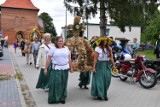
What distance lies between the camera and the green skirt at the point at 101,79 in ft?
30.1

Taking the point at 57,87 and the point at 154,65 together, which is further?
the point at 154,65

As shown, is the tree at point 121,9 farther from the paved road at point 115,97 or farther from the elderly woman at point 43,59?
the elderly woman at point 43,59

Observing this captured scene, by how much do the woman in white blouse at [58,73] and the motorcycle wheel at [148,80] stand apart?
3.58 metres

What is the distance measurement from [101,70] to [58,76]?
49.0 inches

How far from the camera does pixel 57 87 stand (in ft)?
28.6

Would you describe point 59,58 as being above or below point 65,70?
above

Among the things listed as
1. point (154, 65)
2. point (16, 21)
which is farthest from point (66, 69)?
point (16, 21)

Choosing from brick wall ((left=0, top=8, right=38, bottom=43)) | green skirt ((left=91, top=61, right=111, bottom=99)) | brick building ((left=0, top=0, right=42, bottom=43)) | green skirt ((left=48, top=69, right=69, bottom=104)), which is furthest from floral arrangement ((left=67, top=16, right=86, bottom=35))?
brick wall ((left=0, top=8, right=38, bottom=43))

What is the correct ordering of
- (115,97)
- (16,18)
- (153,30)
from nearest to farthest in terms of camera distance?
(115,97) → (153,30) → (16,18)

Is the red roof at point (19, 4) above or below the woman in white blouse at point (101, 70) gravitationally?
above

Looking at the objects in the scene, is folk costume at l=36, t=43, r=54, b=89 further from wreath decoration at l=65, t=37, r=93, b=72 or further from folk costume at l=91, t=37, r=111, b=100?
folk costume at l=91, t=37, r=111, b=100

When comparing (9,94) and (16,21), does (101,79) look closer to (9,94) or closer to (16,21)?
(9,94)

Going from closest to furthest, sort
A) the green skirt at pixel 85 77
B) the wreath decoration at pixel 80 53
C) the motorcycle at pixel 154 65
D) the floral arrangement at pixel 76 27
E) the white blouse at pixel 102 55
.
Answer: the white blouse at pixel 102 55 → the wreath decoration at pixel 80 53 → the floral arrangement at pixel 76 27 → the green skirt at pixel 85 77 → the motorcycle at pixel 154 65

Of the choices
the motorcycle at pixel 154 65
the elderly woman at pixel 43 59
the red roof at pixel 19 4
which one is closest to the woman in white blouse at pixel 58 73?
the elderly woman at pixel 43 59
